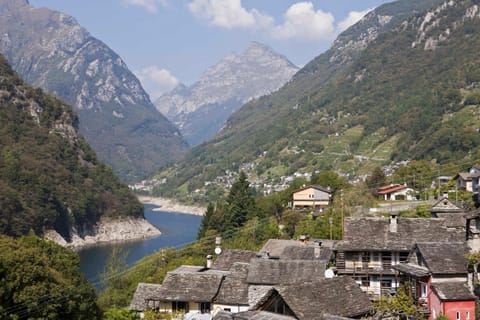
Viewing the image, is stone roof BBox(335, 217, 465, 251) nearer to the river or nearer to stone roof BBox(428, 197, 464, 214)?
stone roof BBox(428, 197, 464, 214)

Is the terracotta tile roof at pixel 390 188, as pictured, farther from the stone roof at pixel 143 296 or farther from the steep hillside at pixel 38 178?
the steep hillside at pixel 38 178

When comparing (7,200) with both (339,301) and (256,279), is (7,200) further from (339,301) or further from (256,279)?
(339,301)

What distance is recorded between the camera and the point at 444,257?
35625mm

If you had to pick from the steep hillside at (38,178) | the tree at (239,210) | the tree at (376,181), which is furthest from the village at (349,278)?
the steep hillside at (38,178)

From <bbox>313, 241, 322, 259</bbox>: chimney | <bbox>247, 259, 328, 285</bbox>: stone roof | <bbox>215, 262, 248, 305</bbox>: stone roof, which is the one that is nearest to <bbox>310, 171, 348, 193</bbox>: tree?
<bbox>313, 241, 322, 259</bbox>: chimney

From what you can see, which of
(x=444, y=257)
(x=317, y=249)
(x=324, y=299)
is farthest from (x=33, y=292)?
(x=444, y=257)

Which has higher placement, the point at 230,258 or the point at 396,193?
the point at 396,193

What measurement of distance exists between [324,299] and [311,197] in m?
72.9

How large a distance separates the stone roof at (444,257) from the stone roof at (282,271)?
Answer: 7.27 meters

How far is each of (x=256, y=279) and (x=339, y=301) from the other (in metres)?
10.8

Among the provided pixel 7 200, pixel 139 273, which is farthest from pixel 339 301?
→ pixel 7 200

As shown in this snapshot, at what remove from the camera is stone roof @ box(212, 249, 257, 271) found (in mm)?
52406

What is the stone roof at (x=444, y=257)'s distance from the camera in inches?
1372

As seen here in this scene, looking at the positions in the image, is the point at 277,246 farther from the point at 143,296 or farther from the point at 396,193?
the point at 396,193
